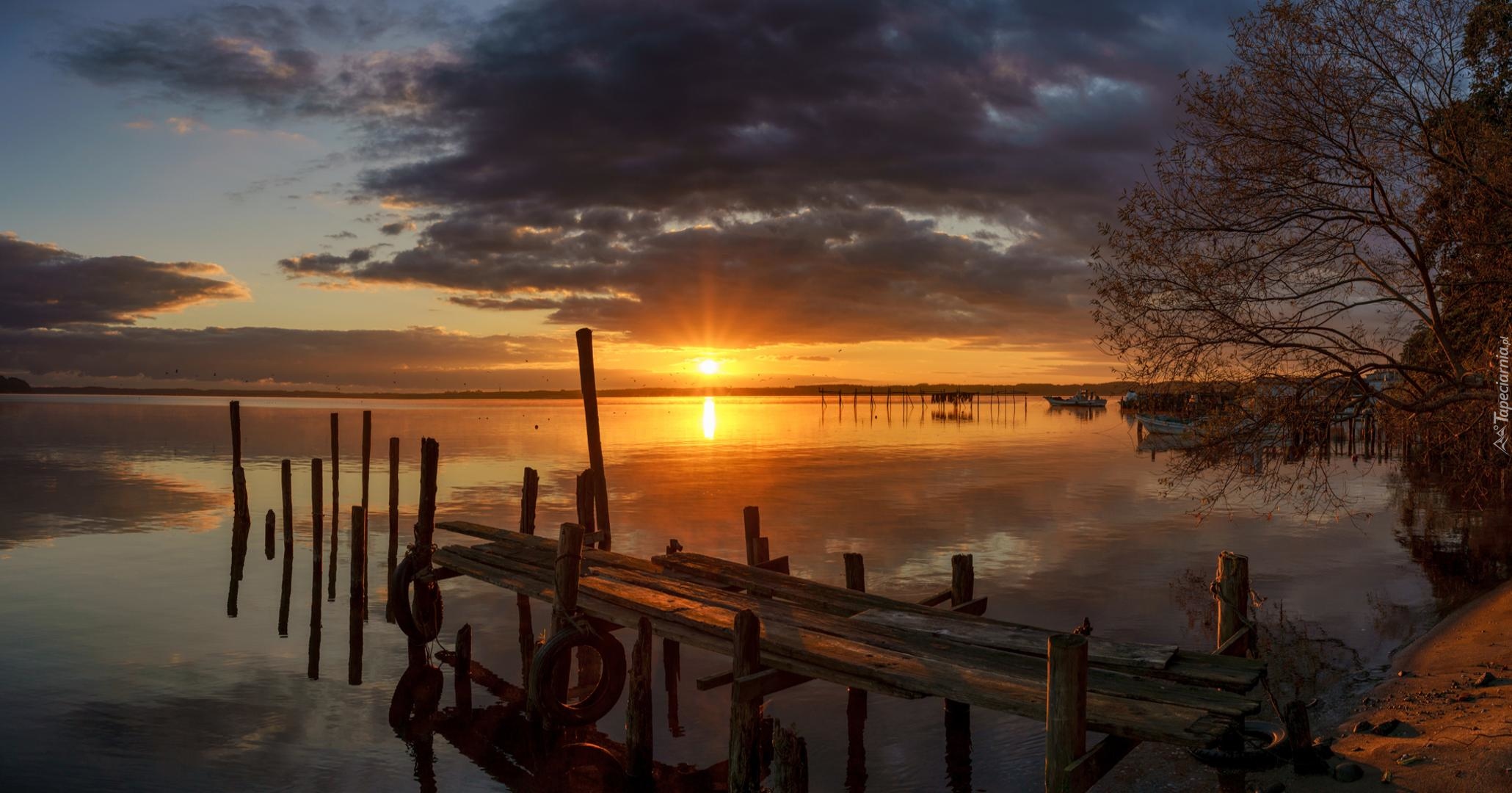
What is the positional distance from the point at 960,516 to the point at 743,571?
20.5 meters

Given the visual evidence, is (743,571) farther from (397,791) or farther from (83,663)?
(83,663)

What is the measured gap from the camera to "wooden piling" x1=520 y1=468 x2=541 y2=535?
63.4ft

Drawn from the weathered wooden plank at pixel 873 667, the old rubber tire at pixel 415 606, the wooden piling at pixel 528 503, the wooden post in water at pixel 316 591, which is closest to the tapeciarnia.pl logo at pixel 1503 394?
the weathered wooden plank at pixel 873 667

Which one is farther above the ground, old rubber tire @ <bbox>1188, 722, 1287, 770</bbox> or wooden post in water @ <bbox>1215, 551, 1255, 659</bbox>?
wooden post in water @ <bbox>1215, 551, 1255, 659</bbox>

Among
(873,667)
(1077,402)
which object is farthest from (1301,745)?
(1077,402)

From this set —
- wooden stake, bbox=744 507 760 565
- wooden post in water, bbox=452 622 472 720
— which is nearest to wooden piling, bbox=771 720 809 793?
wooden stake, bbox=744 507 760 565

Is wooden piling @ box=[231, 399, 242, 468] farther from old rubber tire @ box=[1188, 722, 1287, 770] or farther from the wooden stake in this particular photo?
old rubber tire @ box=[1188, 722, 1287, 770]

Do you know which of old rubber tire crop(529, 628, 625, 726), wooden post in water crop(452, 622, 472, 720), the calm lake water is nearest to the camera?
old rubber tire crop(529, 628, 625, 726)

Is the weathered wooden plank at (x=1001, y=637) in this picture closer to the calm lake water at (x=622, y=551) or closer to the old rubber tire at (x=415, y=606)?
the calm lake water at (x=622, y=551)

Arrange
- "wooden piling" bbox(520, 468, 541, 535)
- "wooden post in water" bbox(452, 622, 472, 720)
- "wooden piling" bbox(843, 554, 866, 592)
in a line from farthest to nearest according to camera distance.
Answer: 1. "wooden piling" bbox(520, 468, 541, 535)
2. "wooden post in water" bbox(452, 622, 472, 720)
3. "wooden piling" bbox(843, 554, 866, 592)

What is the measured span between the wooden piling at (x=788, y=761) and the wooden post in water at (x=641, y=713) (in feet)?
8.08

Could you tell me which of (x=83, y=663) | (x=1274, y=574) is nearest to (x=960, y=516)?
(x=1274, y=574)

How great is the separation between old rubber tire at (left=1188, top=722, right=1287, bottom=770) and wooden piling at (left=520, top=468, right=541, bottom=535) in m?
13.5

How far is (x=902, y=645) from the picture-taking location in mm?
10039
